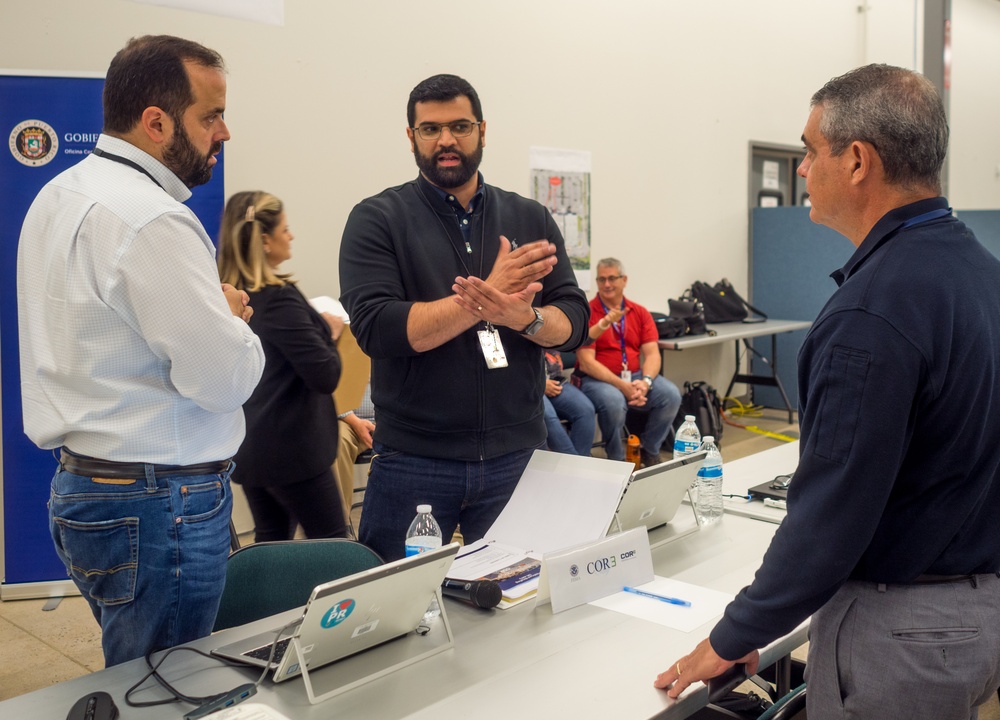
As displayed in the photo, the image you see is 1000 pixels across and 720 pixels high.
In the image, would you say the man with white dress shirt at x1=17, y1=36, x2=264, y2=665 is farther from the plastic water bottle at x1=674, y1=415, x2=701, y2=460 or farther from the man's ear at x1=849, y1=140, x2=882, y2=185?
the plastic water bottle at x1=674, y1=415, x2=701, y2=460

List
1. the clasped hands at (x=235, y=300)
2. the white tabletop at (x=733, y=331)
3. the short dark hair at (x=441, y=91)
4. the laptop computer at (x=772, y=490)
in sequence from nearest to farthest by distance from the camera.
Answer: the clasped hands at (x=235, y=300) → the short dark hair at (x=441, y=91) → the laptop computer at (x=772, y=490) → the white tabletop at (x=733, y=331)

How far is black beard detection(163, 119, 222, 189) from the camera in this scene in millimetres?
1609

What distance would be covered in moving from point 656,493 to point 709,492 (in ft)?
1.10

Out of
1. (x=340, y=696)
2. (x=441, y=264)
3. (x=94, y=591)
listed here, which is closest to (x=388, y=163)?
(x=441, y=264)

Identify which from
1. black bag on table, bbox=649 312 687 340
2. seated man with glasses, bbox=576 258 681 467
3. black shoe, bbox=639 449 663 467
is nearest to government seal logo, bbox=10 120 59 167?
seated man with glasses, bbox=576 258 681 467

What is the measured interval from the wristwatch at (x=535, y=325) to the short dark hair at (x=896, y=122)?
32.9 inches

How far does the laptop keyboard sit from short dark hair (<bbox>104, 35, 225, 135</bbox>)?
92 centimetres

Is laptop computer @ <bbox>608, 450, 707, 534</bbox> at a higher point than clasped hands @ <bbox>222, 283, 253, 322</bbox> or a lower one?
lower

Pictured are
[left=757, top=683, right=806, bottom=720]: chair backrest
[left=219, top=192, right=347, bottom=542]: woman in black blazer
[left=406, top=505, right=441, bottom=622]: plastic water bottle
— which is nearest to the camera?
[left=757, top=683, right=806, bottom=720]: chair backrest

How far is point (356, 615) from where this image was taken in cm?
132

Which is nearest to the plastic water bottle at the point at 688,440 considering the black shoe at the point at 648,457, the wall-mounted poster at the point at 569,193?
the black shoe at the point at 648,457

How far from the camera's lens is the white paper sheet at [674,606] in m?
1.54

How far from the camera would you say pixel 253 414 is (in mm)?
2758

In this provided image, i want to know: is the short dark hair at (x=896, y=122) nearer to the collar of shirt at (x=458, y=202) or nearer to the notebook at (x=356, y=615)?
the notebook at (x=356, y=615)
